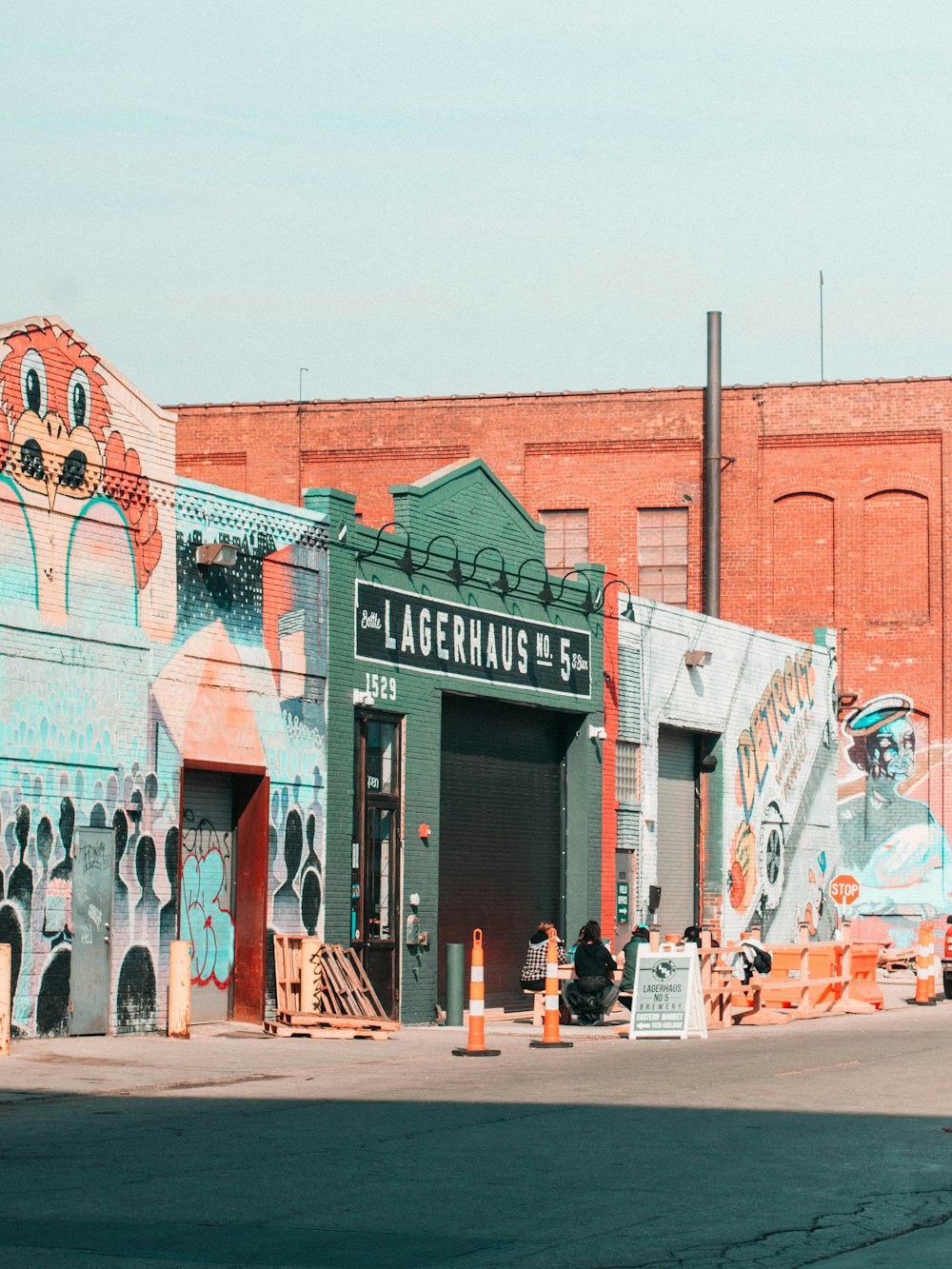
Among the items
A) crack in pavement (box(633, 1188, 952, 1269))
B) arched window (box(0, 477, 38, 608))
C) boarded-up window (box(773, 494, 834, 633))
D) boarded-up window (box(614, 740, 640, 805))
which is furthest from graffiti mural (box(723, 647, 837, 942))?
crack in pavement (box(633, 1188, 952, 1269))

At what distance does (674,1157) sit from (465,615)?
16003 mm

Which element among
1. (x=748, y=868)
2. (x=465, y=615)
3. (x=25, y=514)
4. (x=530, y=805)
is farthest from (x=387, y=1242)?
(x=748, y=868)

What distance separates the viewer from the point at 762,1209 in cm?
996

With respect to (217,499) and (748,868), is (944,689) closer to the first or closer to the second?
(748,868)

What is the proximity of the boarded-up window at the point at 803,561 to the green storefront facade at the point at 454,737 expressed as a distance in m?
13.0

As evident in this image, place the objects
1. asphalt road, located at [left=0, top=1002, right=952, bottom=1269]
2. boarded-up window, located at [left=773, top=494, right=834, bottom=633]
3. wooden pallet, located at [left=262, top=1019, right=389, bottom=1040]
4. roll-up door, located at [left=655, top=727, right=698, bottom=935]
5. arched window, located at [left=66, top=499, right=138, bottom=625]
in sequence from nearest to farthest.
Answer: asphalt road, located at [left=0, top=1002, right=952, bottom=1269] < arched window, located at [left=66, top=499, right=138, bottom=625] < wooden pallet, located at [left=262, top=1019, right=389, bottom=1040] < roll-up door, located at [left=655, top=727, right=698, bottom=935] < boarded-up window, located at [left=773, top=494, right=834, bottom=633]

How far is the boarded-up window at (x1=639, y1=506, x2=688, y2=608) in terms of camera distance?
144ft

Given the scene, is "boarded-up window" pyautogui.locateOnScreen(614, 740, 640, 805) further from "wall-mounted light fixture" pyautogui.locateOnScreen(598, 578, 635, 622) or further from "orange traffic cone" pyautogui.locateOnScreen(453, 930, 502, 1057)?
"orange traffic cone" pyautogui.locateOnScreen(453, 930, 502, 1057)

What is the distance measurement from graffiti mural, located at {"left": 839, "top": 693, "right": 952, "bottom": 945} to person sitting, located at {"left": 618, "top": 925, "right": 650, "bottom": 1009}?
17278 mm

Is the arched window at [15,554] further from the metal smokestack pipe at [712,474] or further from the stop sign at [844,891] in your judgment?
the metal smokestack pipe at [712,474]

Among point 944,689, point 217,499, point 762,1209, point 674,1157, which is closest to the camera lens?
point 762,1209

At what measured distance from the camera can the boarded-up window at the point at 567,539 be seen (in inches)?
1750

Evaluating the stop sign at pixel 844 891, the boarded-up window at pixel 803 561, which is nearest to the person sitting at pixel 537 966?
the stop sign at pixel 844 891

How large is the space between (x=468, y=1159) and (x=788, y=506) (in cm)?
3292
